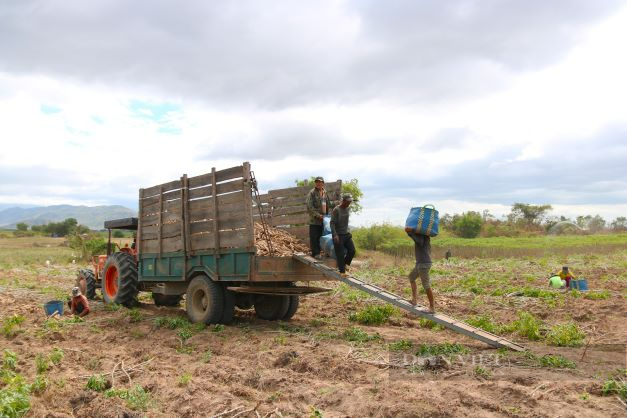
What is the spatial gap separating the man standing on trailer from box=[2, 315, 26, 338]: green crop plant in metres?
4.77

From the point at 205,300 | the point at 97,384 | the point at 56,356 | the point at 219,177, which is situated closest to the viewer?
the point at 97,384

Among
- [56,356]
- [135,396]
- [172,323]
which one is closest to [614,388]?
[135,396]

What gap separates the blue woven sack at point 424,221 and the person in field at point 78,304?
6.34m

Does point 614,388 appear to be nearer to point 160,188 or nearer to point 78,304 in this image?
point 160,188

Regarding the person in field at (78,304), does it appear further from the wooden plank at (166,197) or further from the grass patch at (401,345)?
the grass patch at (401,345)

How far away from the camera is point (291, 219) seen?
407 inches

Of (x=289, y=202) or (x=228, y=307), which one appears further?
(x=289, y=202)

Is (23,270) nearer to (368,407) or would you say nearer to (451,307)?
(451,307)

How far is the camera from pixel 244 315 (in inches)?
425

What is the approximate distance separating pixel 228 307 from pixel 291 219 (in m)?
2.03

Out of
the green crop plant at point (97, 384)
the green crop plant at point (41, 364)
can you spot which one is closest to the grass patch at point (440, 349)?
the green crop plant at point (97, 384)

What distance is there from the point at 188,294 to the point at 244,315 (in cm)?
148

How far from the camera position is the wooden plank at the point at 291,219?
1010 centimetres

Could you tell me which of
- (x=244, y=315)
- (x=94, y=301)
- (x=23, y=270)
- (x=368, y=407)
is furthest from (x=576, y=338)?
(x=23, y=270)
